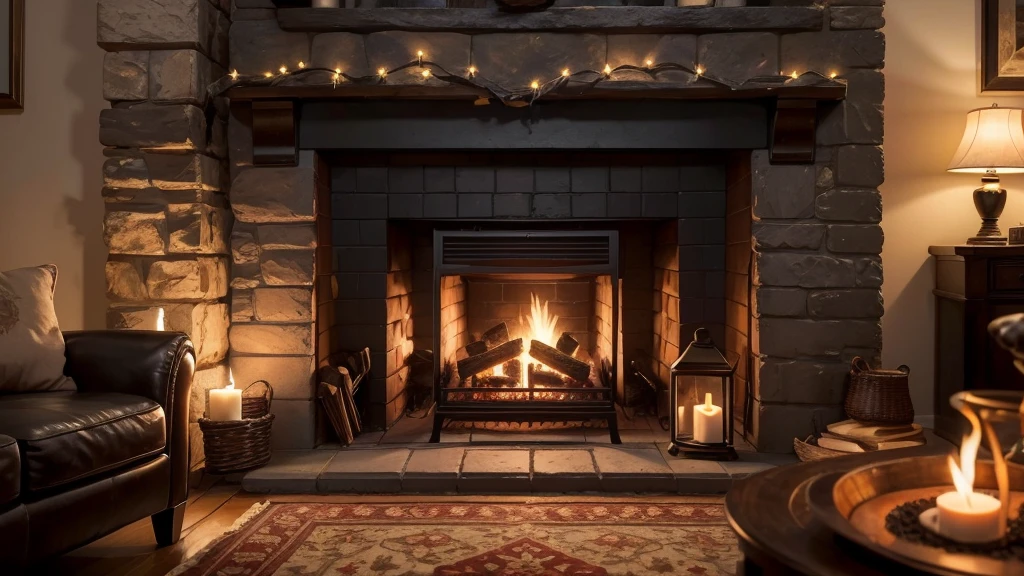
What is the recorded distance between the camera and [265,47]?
2877 mm

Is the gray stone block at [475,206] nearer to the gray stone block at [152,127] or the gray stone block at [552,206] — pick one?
the gray stone block at [552,206]

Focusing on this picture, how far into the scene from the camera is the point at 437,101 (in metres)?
2.90

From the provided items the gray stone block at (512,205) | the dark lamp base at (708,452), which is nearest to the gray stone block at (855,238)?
the dark lamp base at (708,452)

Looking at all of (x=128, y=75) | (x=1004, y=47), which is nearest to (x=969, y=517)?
(x=128, y=75)

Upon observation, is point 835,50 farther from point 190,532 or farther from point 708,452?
point 190,532

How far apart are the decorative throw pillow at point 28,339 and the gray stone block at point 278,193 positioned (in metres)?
0.80

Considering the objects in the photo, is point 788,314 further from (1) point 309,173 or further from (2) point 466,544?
(1) point 309,173

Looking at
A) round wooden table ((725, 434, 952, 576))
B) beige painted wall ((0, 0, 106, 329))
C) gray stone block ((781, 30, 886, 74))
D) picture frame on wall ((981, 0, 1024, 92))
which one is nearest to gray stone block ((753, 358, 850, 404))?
gray stone block ((781, 30, 886, 74))

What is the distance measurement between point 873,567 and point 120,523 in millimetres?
1795

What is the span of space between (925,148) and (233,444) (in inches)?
117

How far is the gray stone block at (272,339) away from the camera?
2.92 metres

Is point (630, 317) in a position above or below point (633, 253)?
below

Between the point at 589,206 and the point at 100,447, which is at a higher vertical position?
the point at 589,206

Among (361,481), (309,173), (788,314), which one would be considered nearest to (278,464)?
(361,481)
